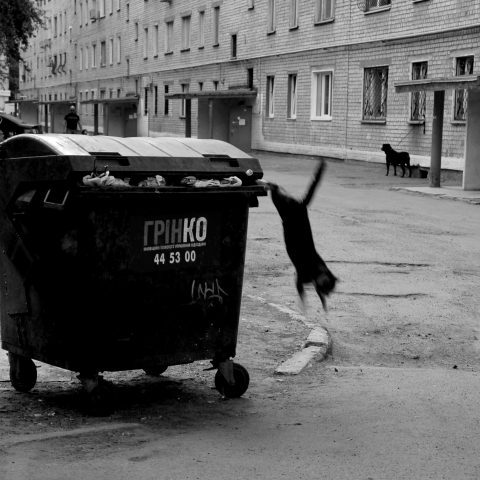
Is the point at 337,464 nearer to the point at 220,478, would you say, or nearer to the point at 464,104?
the point at 220,478

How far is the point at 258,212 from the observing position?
16500mm

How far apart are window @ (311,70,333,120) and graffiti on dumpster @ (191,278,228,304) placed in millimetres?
28230

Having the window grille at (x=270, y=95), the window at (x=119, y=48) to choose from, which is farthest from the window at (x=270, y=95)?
the window at (x=119, y=48)

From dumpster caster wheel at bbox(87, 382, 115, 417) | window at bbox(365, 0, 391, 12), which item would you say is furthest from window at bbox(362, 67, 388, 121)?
dumpster caster wheel at bbox(87, 382, 115, 417)

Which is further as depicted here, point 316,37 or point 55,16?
point 55,16

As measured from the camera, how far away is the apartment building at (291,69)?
2662 cm

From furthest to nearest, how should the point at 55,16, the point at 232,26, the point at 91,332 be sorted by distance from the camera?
the point at 55,16 < the point at 232,26 < the point at 91,332

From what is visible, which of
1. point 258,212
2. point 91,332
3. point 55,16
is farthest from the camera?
point 55,16

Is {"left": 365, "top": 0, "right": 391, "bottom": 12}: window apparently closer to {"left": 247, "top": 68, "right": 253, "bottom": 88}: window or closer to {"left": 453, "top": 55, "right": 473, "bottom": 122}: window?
{"left": 453, "top": 55, "right": 473, "bottom": 122}: window

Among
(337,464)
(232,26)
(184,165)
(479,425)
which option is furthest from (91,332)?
(232,26)

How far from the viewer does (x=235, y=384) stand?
17.7 feet

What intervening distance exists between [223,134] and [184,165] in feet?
123

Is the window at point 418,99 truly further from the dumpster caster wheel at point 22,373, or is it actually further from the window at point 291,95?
the dumpster caster wheel at point 22,373

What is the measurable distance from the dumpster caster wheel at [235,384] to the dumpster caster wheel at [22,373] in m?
1.04
